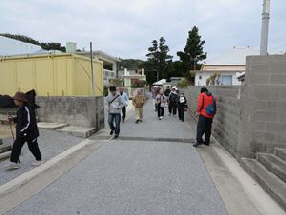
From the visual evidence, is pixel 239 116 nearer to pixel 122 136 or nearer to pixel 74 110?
pixel 122 136

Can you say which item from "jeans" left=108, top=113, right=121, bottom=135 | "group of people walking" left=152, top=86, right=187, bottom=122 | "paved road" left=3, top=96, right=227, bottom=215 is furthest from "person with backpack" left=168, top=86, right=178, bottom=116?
"paved road" left=3, top=96, right=227, bottom=215

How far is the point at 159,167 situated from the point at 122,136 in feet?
10.3

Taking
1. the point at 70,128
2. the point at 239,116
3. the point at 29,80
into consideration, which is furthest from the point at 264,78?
the point at 29,80

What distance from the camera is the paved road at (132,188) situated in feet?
9.84

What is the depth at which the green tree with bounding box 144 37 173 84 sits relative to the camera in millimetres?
64219

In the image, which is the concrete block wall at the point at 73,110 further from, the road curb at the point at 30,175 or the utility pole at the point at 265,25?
the utility pole at the point at 265,25

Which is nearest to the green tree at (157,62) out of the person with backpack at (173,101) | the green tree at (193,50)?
the green tree at (193,50)

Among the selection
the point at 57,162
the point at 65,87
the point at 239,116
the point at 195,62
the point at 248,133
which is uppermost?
the point at 195,62

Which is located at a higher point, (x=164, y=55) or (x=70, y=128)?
(x=164, y=55)

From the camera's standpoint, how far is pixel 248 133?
4605mm

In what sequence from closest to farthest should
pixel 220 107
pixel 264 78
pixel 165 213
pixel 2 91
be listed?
pixel 165 213 < pixel 264 78 < pixel 220 107 < pixel 2 91

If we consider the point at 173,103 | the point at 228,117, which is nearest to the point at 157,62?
the point at 173,103

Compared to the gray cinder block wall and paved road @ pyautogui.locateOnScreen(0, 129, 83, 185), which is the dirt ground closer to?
paved road @ pyautogui.locateOnScreen(0, 129, 83, 185)

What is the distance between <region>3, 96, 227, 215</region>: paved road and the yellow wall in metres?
4.08
